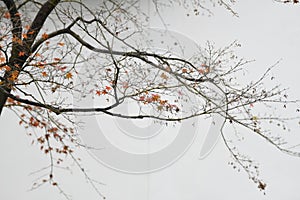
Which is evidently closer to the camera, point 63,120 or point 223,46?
point 223,46

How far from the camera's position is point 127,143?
367 centimetres

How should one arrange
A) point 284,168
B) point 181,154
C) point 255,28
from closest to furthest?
1. point 284,168
2. point 255,28
3. point 181,154

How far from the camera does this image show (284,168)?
9.71 feet

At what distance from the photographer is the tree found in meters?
2.00

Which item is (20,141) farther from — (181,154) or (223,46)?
(223,46)

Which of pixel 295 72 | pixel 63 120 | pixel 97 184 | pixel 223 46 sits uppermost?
pixel 223 46

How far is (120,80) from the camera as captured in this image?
2508 millimetres

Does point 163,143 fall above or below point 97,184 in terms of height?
above

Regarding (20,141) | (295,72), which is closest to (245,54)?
(295,72)

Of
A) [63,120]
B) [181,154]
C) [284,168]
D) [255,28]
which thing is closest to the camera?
[284,168]

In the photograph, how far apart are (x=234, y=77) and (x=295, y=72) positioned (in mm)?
444

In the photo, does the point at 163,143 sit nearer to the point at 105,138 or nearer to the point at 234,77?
the point at 105,138

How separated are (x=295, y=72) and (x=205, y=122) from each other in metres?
0.78

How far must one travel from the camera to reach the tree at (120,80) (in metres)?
2.00
